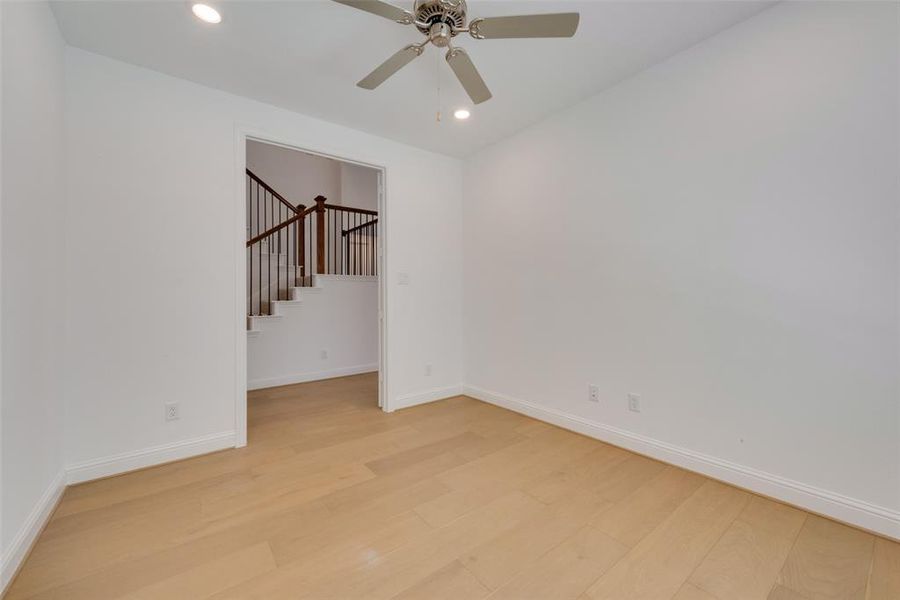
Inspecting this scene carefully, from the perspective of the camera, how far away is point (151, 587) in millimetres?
1400

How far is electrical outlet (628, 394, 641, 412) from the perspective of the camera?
101 inches

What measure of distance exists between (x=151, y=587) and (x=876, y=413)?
325cm

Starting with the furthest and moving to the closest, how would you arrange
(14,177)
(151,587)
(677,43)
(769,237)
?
(677,43), (769,237), (14,177), (151,587)

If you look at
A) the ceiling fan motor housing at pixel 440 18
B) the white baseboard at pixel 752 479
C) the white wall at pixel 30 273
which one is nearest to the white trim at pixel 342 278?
the white wall at pixel 30 273

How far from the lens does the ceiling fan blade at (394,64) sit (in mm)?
1706

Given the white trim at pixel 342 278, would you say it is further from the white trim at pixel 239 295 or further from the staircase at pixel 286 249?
the white trim at pixel 239 295

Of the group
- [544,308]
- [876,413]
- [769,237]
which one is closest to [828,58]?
[769,237]

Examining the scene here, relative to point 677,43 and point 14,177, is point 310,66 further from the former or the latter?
point 677,43

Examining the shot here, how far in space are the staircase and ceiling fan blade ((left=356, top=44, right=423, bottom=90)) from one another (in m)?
3.12

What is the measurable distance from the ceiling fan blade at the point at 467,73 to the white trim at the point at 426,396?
2.70m

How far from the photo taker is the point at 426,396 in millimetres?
3762

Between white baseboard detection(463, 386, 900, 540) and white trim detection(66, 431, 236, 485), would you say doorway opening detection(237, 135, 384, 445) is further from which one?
white baseboard detection(463, 386, 900, 540)

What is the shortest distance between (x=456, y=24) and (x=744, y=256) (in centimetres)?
201

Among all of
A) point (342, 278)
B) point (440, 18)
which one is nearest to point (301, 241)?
point (342, 278)
